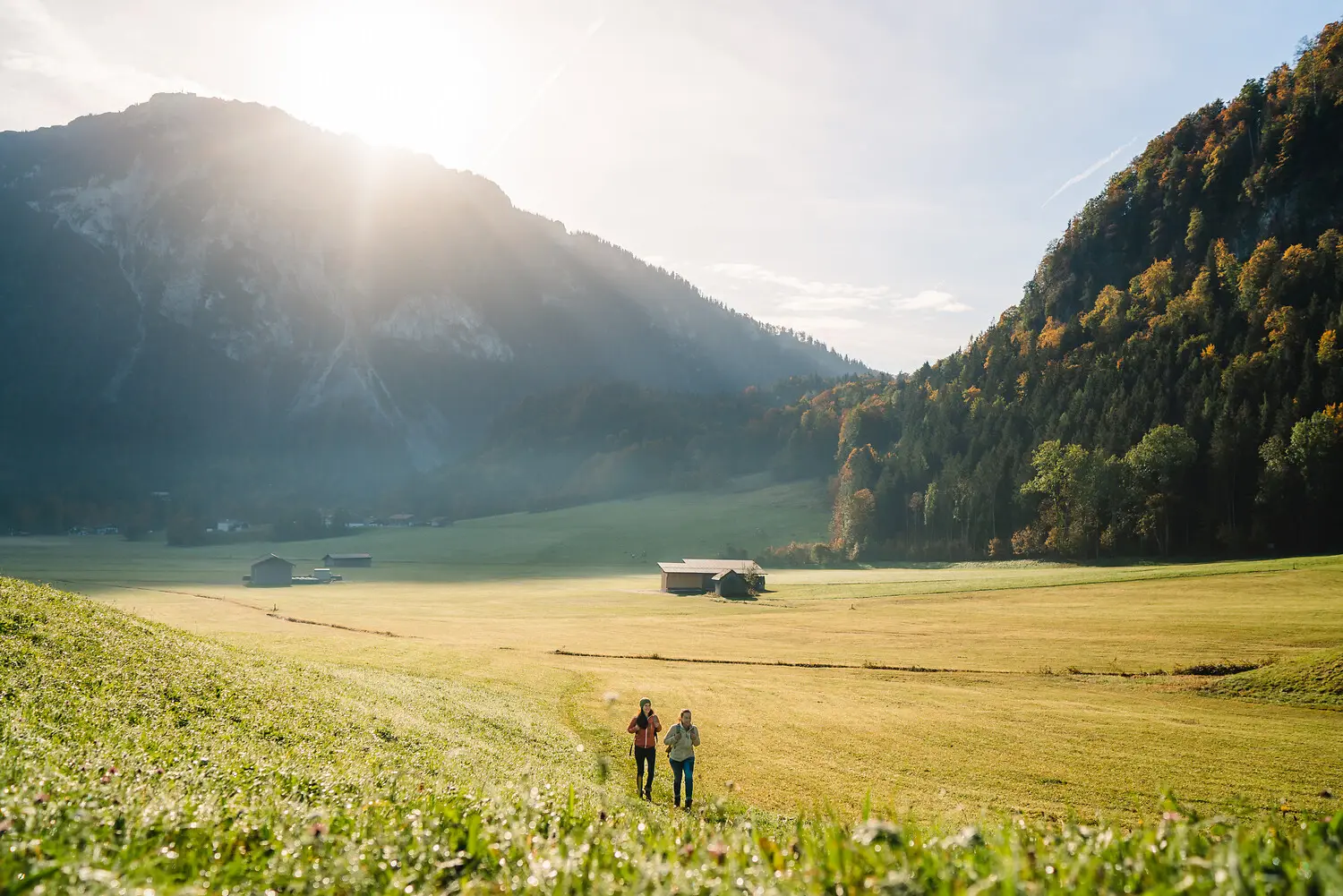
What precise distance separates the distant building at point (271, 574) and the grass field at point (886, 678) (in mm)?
14351

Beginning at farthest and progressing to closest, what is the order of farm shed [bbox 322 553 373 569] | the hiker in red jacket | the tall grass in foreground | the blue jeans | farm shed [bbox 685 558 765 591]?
farm shed [bbox 322 553 373 569] → farm shed [bbox 685 558 765 591] → the hiker in red jacket → the blue jeans → the tall grass in foreground

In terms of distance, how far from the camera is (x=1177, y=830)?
5938mm

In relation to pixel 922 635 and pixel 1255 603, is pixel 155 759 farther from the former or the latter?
pixel 1255 603

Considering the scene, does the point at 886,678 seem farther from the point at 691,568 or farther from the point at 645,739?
the point at 691,568

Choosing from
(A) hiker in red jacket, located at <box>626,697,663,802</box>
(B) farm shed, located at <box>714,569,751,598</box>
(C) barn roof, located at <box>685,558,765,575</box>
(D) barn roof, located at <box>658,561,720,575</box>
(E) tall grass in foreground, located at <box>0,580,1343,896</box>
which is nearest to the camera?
(E) tall grass in foreground, located at <box>0,580,1343,896</box>

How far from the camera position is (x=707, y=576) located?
109 metres

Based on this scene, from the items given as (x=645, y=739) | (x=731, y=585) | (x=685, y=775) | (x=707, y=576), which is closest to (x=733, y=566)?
(x=707, y=576)

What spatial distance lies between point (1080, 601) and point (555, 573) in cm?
8820


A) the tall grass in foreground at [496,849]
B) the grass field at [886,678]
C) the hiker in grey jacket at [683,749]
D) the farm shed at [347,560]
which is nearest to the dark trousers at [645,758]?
the grass field at [886,678]

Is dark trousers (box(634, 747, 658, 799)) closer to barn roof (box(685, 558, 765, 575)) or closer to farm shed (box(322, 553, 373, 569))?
barn roof (box(685, 558, 765, 575))

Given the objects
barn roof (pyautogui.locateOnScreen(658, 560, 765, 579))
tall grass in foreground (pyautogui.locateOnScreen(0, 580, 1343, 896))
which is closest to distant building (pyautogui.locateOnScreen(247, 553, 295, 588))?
barn roof (pyautogui.locateOnScreen(658, 560, 765, 579))

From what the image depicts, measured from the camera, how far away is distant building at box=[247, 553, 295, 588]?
119887 mm

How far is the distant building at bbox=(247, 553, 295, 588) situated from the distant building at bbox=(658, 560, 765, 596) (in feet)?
204

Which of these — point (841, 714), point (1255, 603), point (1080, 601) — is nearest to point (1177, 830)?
point (841, 714)
